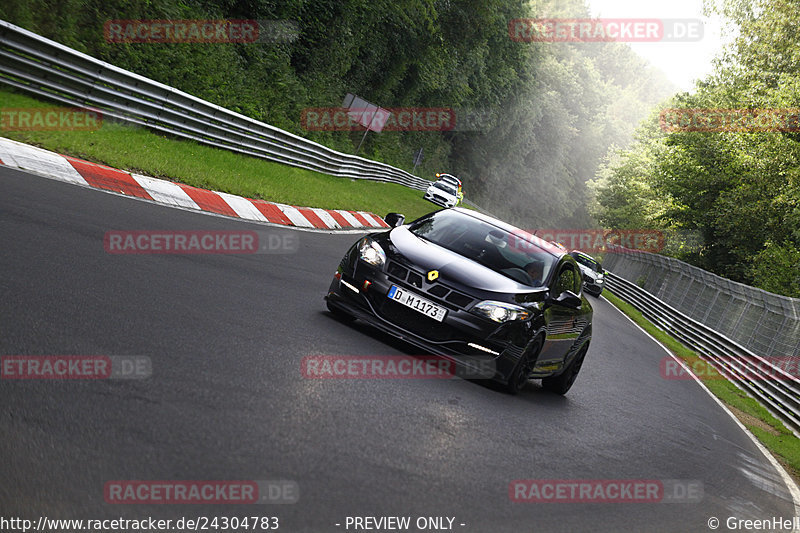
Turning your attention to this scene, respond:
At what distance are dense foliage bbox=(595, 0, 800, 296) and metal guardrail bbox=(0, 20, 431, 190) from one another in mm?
19648

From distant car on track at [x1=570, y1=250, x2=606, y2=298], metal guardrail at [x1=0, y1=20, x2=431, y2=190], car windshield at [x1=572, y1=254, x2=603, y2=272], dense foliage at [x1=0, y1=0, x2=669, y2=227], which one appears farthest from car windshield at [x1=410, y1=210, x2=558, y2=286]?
distant car on track at [x1=570, y1=250, x2=606, y2=298]

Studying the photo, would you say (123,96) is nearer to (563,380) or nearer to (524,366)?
(563,380)

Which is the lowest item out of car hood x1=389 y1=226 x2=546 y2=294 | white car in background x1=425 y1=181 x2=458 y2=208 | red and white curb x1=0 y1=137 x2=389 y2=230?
red and white curb x1=0 y1=137 x2=389 y2=230

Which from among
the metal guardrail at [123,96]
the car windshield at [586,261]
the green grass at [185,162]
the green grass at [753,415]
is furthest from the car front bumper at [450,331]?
the car windshield at [586,261]

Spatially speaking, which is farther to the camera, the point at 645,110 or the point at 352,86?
the point at 645,110

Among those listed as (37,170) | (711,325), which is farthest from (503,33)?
(37,170)

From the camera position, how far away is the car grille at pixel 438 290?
7.29 m

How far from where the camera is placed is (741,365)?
726 inches

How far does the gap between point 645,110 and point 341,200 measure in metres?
151

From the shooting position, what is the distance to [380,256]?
772cm

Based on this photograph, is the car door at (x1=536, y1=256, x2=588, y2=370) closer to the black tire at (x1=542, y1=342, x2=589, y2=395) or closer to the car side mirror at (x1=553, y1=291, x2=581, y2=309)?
the car side mirror at (x1=553, y1=291, x2=581, y2=309)

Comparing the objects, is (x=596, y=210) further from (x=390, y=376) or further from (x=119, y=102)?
(x=390, y=376)

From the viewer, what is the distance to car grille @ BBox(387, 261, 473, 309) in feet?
23.9

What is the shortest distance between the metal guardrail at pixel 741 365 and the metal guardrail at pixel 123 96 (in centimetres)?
1278
